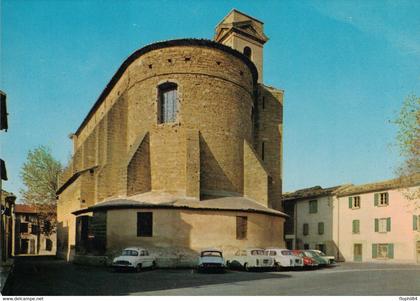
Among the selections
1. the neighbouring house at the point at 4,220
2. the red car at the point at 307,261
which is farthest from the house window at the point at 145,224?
the red car at the point at 307,261

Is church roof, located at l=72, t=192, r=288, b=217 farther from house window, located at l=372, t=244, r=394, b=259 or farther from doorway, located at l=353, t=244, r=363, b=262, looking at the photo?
doorway, located at l=353, t=244, r=363, b=262

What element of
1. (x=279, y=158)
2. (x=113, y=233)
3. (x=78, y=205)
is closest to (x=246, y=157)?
(x=279, y=158)

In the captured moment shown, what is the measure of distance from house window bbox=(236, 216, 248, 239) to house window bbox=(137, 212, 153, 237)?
523 cm

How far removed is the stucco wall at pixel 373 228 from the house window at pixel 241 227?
15.4 meters

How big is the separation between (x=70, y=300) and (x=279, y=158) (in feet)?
86.4

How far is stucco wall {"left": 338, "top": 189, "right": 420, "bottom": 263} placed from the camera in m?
34.8

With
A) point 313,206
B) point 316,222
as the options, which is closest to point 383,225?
point 316,222

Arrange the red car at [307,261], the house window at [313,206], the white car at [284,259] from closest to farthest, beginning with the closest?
the white car at [284,259], the red car at [307,261], the house window at [313,206]

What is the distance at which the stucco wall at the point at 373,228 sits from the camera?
34.8 meters

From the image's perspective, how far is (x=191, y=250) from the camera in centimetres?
2456

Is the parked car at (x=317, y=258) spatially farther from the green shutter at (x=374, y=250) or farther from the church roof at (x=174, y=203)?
the green shutter at (x=374, y=250)

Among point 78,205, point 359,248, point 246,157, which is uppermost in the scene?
point 246,157

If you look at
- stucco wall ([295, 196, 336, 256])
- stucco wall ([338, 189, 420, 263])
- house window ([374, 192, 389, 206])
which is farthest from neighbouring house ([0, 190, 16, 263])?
house window ([374, 192, 389, 206])

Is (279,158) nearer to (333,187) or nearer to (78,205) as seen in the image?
(333,187)
